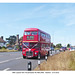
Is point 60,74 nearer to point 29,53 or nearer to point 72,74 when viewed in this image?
point 72,74

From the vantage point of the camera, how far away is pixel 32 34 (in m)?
18.9

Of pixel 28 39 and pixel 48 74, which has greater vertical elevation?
pixel 28 39

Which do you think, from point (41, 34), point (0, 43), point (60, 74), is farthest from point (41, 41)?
point (0, 43)

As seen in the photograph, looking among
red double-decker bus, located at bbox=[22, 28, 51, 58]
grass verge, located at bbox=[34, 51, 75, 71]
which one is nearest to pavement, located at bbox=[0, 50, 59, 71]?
grass verge, located at bbox=[34, 51, 75, 71]

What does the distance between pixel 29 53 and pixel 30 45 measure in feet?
3.37

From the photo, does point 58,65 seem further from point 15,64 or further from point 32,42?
point 32,42

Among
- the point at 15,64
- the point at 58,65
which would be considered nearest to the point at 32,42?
the point at 15,64

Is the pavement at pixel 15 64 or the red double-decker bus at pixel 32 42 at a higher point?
the red double-decker bus at pixel 32 42

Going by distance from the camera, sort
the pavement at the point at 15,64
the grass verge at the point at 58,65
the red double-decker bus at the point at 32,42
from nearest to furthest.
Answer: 1. the grass verge at the point at 58,65
2. the pavement at the point at 15,64
3. the red double-decker bus at the point at 32,42

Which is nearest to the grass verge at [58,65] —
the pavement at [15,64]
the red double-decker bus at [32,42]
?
the pavement at [15,64]

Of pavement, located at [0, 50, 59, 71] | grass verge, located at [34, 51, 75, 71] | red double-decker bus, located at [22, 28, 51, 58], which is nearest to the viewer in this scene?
grass verge, located at [34, 51, 75, 71]

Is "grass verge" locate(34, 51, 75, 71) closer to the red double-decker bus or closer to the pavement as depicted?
the pavement

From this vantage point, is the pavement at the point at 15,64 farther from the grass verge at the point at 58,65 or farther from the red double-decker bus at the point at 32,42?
the red double-decker bus at the point at 32,42

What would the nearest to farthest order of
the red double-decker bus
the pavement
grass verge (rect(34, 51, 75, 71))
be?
grass verge (rect(34, 51, 75, 71)), the pavement, the red double-decker bus
